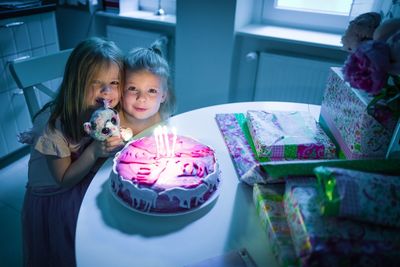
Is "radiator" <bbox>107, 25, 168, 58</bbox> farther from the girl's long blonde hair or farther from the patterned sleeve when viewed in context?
the patterned sleeve

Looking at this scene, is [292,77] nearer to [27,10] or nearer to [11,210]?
[27,10]

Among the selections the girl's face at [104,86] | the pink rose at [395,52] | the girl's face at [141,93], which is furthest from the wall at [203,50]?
the pink rose at [395,52]

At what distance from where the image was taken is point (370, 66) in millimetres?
680

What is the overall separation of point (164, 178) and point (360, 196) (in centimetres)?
40

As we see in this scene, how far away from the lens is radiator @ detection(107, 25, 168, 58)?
2.23 m

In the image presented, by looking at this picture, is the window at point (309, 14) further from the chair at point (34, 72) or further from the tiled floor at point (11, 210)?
the tiled floor at point (11, 210)

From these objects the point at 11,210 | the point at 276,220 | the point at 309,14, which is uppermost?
the point at 309,14

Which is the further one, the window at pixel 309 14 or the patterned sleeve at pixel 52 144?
the window at pixel 309 14

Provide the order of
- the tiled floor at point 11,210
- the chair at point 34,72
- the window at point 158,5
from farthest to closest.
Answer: the window at point 158,5, the tiled floor at point 11,210, the chair at point 34,72

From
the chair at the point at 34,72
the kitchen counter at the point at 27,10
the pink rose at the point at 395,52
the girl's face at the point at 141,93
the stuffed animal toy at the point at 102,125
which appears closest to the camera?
the pink rose at the point at 395,52

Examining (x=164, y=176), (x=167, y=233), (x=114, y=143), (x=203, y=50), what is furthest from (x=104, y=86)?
(x=203, y=50)

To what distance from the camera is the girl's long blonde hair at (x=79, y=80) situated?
3.18 ft

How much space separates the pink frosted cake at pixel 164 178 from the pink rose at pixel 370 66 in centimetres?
38

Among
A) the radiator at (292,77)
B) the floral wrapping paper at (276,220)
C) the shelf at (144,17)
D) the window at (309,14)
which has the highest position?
the window at (309,14)
